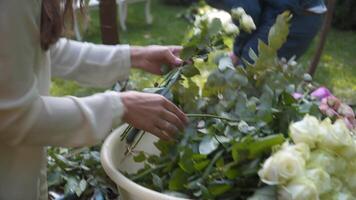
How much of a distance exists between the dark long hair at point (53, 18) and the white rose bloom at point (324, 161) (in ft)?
1.50

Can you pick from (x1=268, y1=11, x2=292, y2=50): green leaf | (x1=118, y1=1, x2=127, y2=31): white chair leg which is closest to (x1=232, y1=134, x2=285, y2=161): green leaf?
(x1=268, y1=11, x2=292, y2=50): green leaf

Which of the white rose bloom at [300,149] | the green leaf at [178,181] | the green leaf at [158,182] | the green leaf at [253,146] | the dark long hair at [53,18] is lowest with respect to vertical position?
the green leaf at [158,182]

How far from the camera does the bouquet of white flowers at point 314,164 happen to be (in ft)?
2.60

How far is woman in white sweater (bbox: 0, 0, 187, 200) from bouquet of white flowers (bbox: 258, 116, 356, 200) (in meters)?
0.21

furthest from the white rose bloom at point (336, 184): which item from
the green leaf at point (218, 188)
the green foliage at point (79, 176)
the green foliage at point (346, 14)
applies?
the green foliage at point (346, 14)

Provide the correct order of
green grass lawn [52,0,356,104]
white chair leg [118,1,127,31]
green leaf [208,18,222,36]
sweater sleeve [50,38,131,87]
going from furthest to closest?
white chair leg [118,1,127,31] < green grass lawn [52,0,356,104] < sweater sleeve [50,38,131,87] < green leaf [208,18,222,36]

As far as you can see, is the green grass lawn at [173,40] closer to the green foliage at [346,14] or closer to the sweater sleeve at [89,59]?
the green foliage at [346,14]

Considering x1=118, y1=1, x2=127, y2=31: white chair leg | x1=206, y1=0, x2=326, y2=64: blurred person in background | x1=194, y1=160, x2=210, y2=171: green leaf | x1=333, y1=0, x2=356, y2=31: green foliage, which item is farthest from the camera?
x1=333, y1=0, x2=356, y2=31: green foliage

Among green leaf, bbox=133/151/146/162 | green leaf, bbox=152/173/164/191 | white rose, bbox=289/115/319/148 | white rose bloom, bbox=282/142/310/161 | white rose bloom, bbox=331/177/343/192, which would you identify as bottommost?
green leaf, bbox=133/151/146/162

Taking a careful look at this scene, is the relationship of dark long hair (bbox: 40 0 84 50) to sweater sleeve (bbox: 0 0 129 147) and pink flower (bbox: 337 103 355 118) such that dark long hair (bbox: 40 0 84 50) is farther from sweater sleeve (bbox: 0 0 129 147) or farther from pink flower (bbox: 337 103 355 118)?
pink flower (bbox: 337 103 355 118)

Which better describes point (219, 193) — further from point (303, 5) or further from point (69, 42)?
point (303, 5)

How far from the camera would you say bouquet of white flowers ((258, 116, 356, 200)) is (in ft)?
2.60

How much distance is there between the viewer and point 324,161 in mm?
832

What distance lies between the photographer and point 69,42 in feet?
4.09
